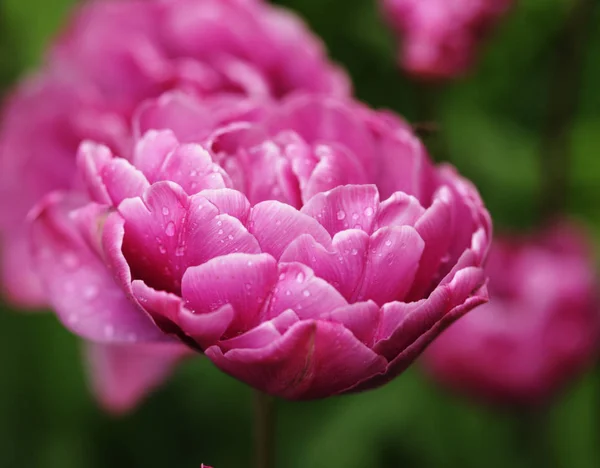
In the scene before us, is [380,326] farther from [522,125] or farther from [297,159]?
[522,125]

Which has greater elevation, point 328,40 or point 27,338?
point 328,40

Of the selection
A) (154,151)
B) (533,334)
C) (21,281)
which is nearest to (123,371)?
(21,281)

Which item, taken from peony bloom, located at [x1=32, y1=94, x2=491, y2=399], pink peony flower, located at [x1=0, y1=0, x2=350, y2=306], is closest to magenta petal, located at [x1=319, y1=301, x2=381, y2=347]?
peony bloom, located at [x1=32, y1=94, x2=491, y2=399]

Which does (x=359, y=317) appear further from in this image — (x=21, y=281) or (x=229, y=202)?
(x=21, y=281)

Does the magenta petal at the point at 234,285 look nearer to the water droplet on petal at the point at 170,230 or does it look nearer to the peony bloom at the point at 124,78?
the water droplet on petal at the point at 170,230

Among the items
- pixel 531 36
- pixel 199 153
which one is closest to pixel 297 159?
pixel 199 153

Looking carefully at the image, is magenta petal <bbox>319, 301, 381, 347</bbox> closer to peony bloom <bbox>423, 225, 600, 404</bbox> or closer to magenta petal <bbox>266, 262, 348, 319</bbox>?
magenta petal <bbox>266, 262, 348, 319</bbox>

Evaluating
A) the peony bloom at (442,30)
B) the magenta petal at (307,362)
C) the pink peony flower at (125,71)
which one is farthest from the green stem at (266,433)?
the peony bloom at (442,30)
